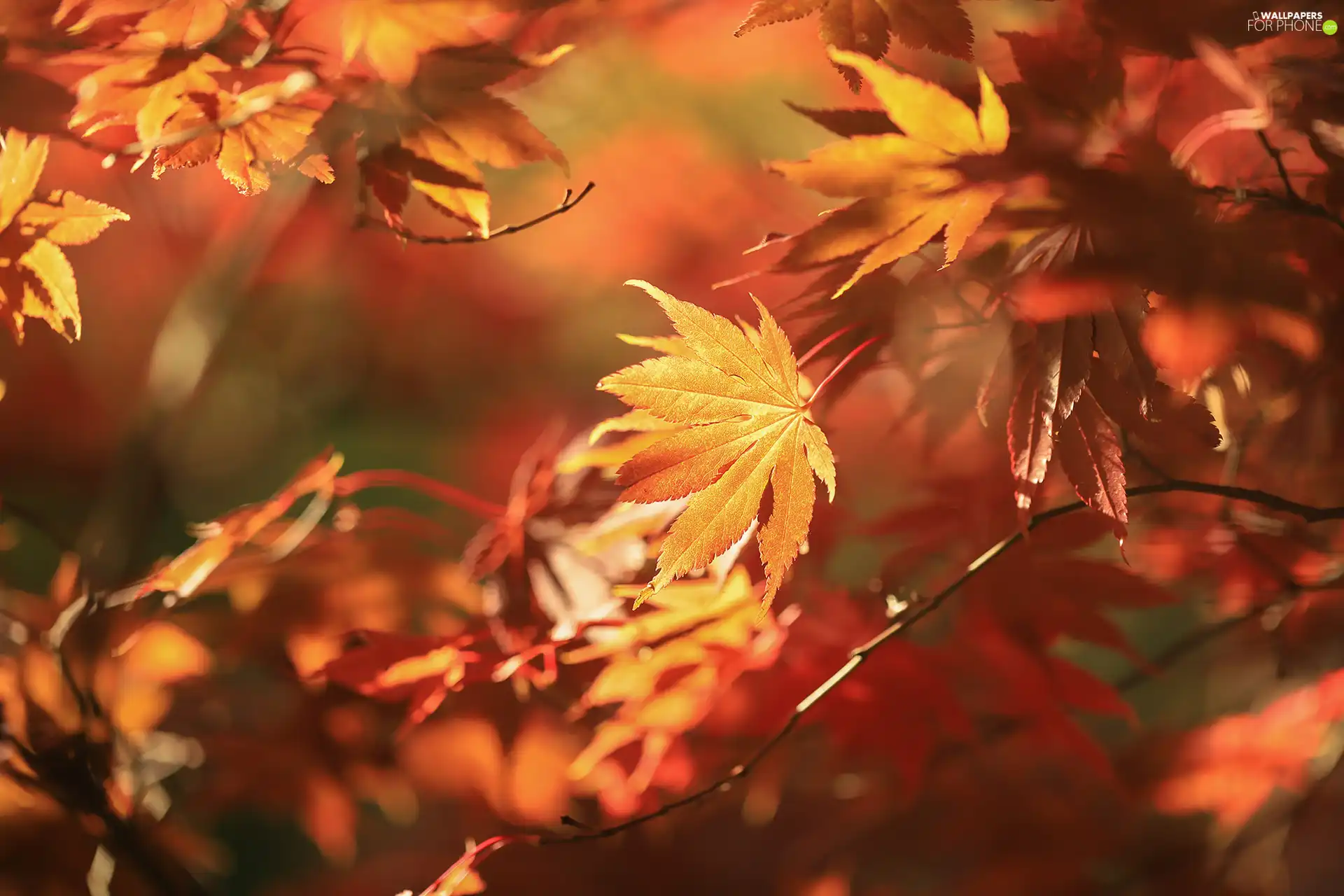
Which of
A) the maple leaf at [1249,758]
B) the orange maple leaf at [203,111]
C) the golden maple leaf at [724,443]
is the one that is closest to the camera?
the golden maple leaf at [724,443]

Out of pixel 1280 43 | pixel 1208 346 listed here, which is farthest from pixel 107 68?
pixel 1280 43

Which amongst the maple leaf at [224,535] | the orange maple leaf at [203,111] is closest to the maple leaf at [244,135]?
the orange maple leaf at [203,111]

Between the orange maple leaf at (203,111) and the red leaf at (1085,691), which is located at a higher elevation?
the orange maple leaf at (203,111)

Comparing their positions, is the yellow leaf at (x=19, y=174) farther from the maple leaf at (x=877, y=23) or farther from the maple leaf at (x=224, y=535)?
the maple leaf at (x=877, y=23)

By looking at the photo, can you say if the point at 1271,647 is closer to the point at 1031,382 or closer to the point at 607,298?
the point at 1031,382

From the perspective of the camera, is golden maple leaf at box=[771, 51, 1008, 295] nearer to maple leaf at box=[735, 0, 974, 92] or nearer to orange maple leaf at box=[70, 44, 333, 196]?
maple leaf at box=[735, 0, 974, 92]

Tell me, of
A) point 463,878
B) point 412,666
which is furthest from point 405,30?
point 463,878
